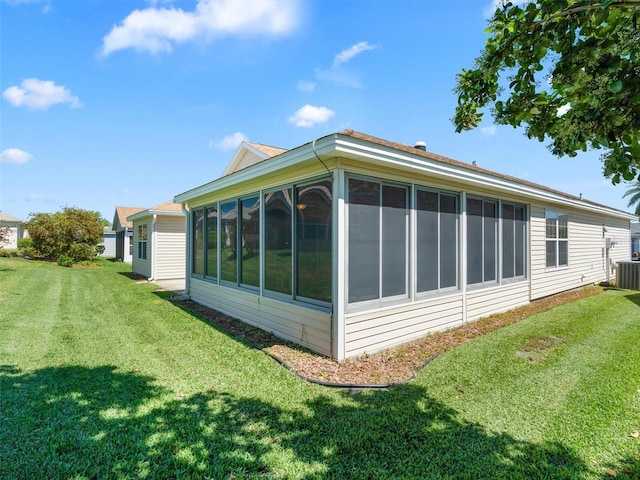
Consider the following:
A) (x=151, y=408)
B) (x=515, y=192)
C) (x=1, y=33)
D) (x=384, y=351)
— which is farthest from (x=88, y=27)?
(x=515, y=192)

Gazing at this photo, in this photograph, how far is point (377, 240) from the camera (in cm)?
490

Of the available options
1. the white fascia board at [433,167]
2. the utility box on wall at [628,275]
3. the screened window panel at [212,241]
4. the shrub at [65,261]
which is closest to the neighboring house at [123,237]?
the shrub at [65,261]

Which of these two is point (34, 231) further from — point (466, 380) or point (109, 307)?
point (466, 380)

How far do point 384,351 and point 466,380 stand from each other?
4.29 ft

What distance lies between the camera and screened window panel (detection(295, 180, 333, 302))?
15.5 ft

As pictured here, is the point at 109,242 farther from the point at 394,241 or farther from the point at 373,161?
the point at 373,161

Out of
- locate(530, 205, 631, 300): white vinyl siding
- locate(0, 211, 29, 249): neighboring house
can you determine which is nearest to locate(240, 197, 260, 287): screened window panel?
locate(530, 205, 631, 300): white vinyl siding

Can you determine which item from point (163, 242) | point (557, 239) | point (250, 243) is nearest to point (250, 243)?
point (250, 243)

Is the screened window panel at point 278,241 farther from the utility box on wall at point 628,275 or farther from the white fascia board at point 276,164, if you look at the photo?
the utility box on wall at point 628,275

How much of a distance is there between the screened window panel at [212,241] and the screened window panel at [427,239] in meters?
4.92

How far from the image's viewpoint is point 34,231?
20.2 meters

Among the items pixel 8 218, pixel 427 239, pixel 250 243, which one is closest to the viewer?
pixel 427 239

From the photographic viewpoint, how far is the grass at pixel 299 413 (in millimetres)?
2422

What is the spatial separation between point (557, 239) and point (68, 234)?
2465cm
